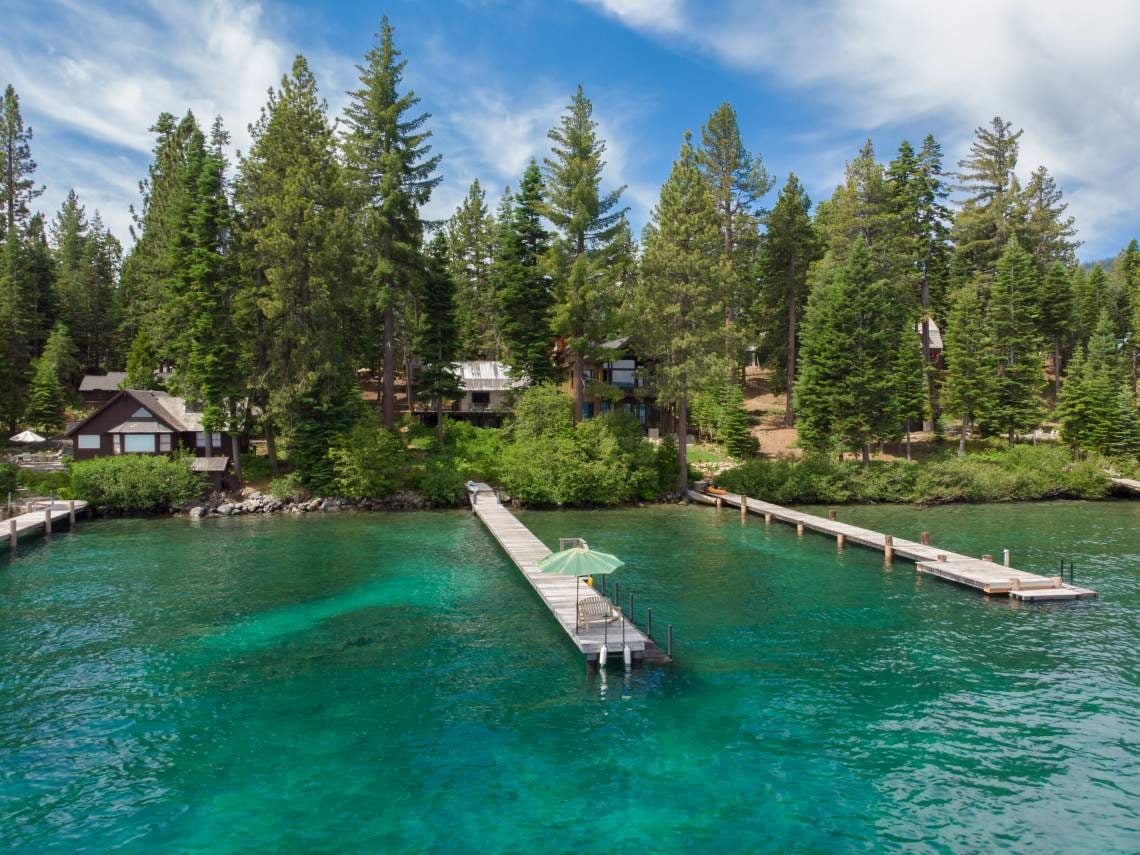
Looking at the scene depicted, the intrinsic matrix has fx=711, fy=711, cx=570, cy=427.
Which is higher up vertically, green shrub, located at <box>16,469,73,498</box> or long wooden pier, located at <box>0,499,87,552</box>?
green shrub, located at <box>16,469,73,498</box>

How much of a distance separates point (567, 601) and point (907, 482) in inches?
1384

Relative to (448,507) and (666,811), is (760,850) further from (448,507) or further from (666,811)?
(448,507)

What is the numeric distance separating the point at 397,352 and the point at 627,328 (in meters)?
32.1

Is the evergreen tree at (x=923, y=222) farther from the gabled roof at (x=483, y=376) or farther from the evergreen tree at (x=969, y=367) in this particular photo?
the gabled roof at (x=483, y=376)

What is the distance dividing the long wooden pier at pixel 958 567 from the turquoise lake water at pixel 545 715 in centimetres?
83

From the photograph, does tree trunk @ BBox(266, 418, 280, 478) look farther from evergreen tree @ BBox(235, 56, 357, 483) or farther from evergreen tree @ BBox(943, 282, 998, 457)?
evergreen tree @ BBox(943, 282, 998, 457)

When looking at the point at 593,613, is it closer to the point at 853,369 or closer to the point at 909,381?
the point at 853,369

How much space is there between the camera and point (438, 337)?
54.6m

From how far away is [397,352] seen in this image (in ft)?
236

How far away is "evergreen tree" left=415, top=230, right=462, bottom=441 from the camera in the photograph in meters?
54.2

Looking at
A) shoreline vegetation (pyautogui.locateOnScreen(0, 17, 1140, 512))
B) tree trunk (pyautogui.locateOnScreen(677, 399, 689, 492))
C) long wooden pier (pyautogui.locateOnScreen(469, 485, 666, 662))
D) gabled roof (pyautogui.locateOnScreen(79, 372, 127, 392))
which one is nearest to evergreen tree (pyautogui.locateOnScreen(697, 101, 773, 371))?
shoreline vegetation (pyautogui.locateOnScreen(0, 17, 1140, 512))

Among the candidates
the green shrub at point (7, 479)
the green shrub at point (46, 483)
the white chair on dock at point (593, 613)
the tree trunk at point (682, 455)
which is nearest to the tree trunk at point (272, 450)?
the green shrub at point (46, 483)

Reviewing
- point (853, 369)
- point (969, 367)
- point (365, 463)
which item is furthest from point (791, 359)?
point (365, 463)

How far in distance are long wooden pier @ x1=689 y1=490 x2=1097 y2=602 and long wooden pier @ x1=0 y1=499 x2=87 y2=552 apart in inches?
1547
